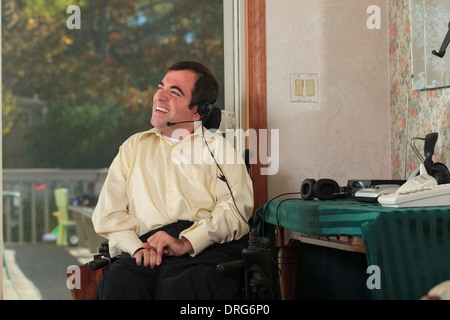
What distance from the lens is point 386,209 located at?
158 centimetres

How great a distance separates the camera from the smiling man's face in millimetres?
2027

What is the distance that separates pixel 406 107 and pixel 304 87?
0.48 metres

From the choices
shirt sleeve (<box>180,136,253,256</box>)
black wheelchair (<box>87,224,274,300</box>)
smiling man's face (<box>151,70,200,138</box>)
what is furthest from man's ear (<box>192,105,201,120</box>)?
black wheelchair (<box>87,224,274,300</box>)

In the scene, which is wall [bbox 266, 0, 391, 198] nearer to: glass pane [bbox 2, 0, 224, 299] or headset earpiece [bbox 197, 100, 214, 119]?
glass pane [bbox 2, 0, 224, 299]

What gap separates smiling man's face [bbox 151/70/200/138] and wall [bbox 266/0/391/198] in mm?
686

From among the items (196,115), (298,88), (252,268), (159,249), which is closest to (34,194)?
(196,115)

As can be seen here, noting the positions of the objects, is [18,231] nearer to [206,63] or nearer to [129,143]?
[129,143]

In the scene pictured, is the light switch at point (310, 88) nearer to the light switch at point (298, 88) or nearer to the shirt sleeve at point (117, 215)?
the light switch at point (298, 88)

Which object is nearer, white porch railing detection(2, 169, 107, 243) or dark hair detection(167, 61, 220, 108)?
dark hair detection(167, 61, 220, 108)

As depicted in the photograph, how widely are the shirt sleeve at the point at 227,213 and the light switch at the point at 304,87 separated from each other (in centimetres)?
77

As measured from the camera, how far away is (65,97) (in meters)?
2.65

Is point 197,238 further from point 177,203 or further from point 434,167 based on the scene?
point 434,167

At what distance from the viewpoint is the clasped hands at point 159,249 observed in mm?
1705
